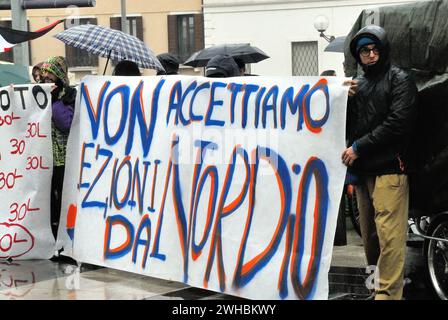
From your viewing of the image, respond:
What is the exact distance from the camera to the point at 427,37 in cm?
596

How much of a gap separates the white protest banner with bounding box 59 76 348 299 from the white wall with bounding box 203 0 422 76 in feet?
83.6

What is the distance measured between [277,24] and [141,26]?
617 cm

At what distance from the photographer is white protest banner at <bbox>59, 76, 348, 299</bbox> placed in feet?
18.0

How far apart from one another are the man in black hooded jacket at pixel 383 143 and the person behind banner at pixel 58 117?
3.05m

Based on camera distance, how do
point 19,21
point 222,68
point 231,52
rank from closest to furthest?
point 222,68, point 19,21, point 231,52

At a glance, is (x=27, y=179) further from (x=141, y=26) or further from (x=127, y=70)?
(x=141, y=26)

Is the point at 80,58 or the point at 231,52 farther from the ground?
the point at 80,58

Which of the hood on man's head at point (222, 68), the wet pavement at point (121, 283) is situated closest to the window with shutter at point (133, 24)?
the wet pavement at point (121, 283)

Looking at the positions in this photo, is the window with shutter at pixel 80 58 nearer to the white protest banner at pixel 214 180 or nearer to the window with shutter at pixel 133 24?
the window with shutter at pixel 133 24

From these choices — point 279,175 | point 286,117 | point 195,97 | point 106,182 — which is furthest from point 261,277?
point 106,182

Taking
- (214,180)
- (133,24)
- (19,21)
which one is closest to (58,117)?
(214,180)

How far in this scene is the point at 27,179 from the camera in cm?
785

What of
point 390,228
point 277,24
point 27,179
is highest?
point 277,24

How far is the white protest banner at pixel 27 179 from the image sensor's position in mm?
7797
